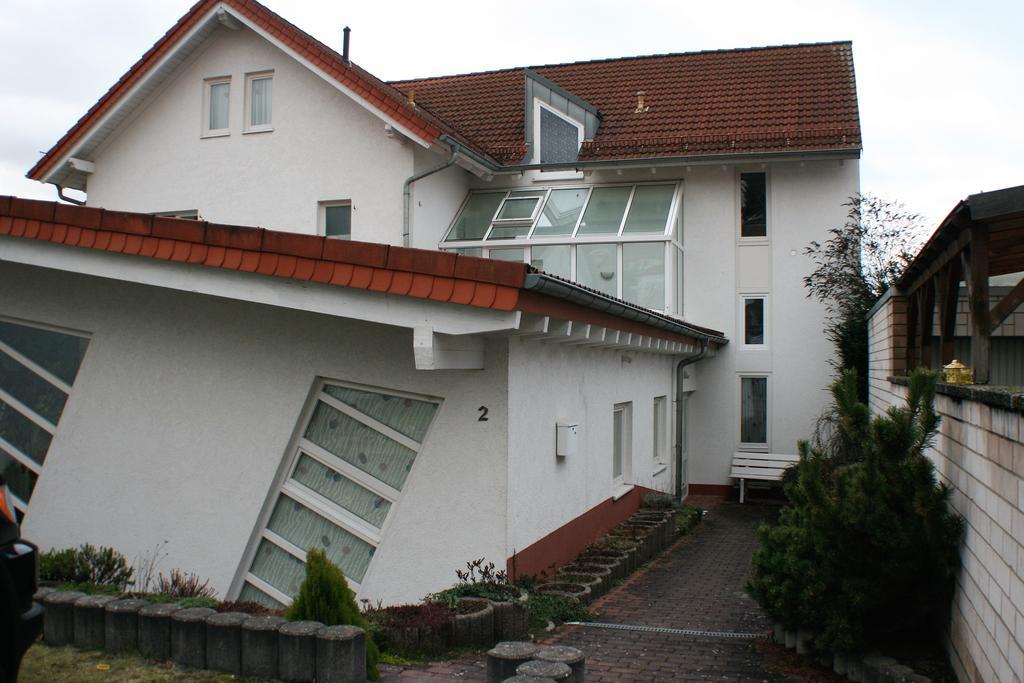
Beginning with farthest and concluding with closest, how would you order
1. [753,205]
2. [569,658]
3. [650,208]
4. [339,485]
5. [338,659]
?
[753,205], [650,208], [339,485], [338,659], [569,658]

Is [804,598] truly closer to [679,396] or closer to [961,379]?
[961,379]

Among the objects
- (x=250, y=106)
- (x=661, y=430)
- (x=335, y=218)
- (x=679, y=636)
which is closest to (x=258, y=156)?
(x=250, y=106)

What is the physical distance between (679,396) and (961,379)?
10.0m

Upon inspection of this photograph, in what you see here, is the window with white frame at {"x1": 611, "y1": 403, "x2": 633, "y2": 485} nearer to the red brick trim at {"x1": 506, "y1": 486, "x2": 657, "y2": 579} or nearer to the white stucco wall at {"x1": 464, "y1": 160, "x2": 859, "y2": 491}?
the red brick trim at {"x1": 506, "y1": 486, "x2": 657, "y2": 579}

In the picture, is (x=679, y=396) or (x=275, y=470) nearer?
(x=275, y=470)

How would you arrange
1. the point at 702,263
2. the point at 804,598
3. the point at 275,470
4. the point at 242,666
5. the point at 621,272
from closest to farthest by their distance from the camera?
the point at 242,666, the point at 804,598, the point at 275,470, the point at 621,272, the point at 702,263

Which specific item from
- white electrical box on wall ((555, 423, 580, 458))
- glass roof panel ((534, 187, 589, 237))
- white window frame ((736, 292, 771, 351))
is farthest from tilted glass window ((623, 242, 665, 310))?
white electrical box on wall ((555, 423, 580, 458))

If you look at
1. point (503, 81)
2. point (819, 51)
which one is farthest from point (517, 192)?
point (819, 51)

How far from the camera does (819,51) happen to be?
2161 cm

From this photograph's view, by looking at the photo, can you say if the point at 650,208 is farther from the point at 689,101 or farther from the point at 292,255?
the point at 292,255

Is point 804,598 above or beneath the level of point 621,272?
beneath

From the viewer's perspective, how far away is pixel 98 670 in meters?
5.56

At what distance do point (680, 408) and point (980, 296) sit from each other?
10.8 metres

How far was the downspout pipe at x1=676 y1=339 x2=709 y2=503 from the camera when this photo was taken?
16.1 meters
